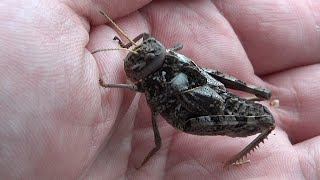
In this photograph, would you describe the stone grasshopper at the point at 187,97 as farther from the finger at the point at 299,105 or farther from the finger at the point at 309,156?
the finger at the point at 299,105

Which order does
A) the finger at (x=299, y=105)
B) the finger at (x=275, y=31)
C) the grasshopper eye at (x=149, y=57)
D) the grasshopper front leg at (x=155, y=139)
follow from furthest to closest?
the finger at (x=275, y=31) < the finger at (x=299, y=105) < the grasshopper front leg at (x=155, y=139) < the grasshopper eye at (x=149, y=57)

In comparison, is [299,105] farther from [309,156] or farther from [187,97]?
[187,97]

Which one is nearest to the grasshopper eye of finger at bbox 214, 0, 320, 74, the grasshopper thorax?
the grasshopper thorax

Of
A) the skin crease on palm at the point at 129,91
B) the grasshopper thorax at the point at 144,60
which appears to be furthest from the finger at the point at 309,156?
the grasshopper thorax at the point at 144,60

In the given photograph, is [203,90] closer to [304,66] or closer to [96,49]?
[96,49]

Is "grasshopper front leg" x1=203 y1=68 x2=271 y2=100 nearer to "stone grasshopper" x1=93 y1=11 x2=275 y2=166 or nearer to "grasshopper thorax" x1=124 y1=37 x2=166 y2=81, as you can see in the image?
"stone grasshopper" x1=93 y1=11 x2=275 y2=166

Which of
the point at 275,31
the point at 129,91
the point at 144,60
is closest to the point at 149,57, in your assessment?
the point at 144,60
